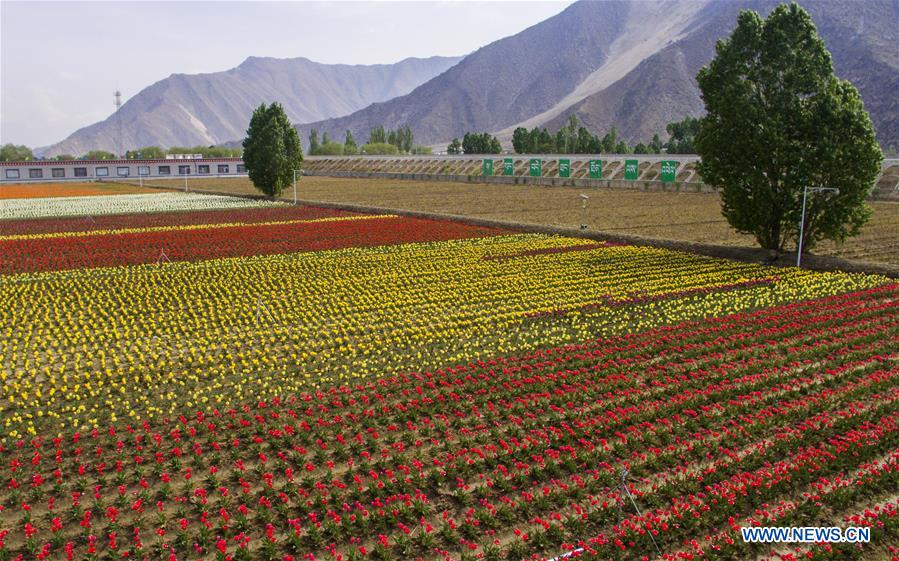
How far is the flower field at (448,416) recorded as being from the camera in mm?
9086

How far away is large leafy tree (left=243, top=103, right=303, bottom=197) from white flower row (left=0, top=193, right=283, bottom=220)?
2.68 metres

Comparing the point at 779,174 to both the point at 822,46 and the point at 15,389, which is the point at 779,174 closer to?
the point at 822,46

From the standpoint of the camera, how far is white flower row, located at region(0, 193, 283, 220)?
52.5 meters

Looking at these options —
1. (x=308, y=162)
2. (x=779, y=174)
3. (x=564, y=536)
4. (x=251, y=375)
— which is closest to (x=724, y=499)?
(x=564, y=536)

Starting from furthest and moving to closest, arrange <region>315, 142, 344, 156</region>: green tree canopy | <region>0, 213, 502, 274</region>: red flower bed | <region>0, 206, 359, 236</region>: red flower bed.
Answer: <region>315, 142, 344, 156</region>: green tree canopy < <region>0, 206, 359, 236</region>: red flower bed < <region>0, 213, 502, 274</region>: red flower bed

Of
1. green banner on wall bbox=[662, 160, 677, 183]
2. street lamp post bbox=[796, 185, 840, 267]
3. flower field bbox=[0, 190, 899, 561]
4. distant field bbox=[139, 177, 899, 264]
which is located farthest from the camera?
green banner on wall bbox=[662, 160, 677, 183]

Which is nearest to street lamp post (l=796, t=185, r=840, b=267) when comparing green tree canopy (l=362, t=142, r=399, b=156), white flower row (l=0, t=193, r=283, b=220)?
white flower row (l=0, t=193, r=283, b=220)

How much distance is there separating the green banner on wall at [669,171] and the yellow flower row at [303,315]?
36571 mm

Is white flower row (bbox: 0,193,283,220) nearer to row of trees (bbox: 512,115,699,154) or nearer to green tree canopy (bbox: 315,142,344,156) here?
row of trees (bbox: 512,115,699,154)

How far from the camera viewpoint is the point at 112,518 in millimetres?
9266

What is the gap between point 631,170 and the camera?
69.4 metres

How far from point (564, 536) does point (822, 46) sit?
25.9 metres

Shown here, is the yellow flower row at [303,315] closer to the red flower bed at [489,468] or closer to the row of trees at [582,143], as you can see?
the red flower bed at [489,468]

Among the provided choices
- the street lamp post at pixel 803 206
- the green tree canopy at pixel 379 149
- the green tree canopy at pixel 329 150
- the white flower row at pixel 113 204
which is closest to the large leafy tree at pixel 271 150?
the white flower row at pixel 113 204
